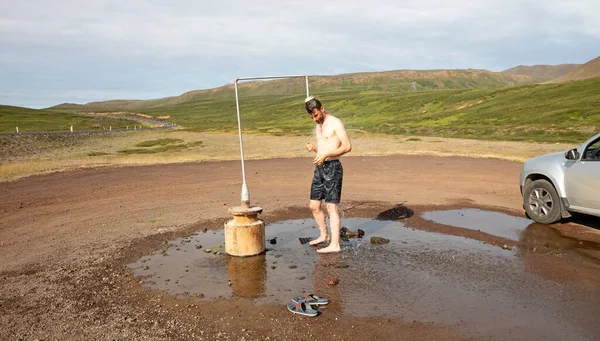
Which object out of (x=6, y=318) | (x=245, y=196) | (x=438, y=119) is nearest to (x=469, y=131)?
(x=438, y=119)

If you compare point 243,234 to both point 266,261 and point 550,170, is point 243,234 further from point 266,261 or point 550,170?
point 550,170

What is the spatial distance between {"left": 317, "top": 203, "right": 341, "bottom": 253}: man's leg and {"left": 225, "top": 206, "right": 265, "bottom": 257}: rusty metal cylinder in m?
1.05

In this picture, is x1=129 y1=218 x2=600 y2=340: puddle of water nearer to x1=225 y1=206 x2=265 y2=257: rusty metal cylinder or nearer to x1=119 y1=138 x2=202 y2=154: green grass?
x1=225 y1=206 x2=265 y2=257: rusty metal cylinder

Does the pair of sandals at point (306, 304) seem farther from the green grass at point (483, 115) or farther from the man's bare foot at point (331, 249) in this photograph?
the green grass at point (483, 115)

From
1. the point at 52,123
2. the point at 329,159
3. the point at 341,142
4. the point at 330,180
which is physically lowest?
the point at 330,180

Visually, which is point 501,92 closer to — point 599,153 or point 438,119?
point 438,119

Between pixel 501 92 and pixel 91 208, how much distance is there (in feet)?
346

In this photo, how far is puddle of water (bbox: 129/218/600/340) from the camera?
5078 mm

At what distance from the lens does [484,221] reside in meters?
9.81

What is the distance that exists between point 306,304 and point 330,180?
254 centimetres

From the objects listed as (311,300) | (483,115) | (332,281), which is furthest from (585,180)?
(483,115)

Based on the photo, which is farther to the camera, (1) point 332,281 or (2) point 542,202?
(2) point 542,202

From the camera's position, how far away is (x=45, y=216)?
11.3 meters

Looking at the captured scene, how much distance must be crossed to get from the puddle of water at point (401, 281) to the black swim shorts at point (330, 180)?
0.94 m
